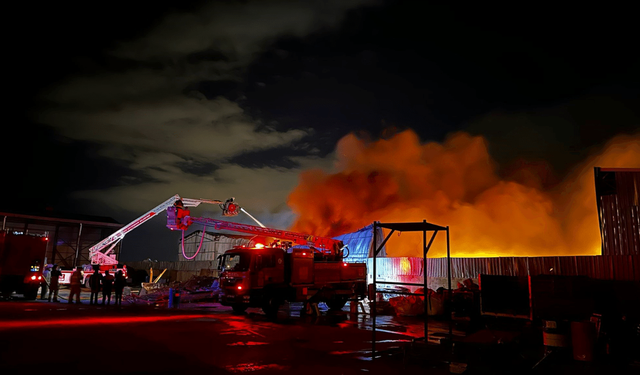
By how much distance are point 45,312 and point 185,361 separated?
10.9 meters

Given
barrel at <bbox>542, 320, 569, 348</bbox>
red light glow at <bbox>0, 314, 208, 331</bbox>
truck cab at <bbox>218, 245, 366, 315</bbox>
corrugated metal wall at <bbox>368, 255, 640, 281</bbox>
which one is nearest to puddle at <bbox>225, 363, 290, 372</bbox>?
barrel at <bbox>542, 320, 569, 348</bbox>

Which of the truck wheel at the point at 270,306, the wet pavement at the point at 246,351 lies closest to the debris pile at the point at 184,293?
the truck wheel at the point at 270,306

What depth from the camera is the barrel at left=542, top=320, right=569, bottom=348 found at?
9195mm

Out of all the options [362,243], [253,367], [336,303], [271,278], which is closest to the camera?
[253,367]

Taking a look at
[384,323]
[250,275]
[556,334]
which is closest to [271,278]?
[250,275]

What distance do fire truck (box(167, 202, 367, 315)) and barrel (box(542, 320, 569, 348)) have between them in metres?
9.98

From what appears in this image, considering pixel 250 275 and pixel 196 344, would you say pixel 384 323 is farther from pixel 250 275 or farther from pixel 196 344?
pixel 196 344

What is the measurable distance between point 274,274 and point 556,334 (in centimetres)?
1057

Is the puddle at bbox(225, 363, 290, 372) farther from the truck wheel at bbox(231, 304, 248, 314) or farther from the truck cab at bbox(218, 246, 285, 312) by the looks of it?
the truck wheel at bbox(231, 304, 248, 314)

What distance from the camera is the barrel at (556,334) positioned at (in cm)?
920

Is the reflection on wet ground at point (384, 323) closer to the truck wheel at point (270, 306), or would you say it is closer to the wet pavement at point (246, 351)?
the truck wheel at point (270, 306)

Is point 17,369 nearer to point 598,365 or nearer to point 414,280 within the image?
point 598,365

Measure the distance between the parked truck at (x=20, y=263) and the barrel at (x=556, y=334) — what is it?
24345 millimetres

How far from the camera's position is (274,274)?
16.3 meters
